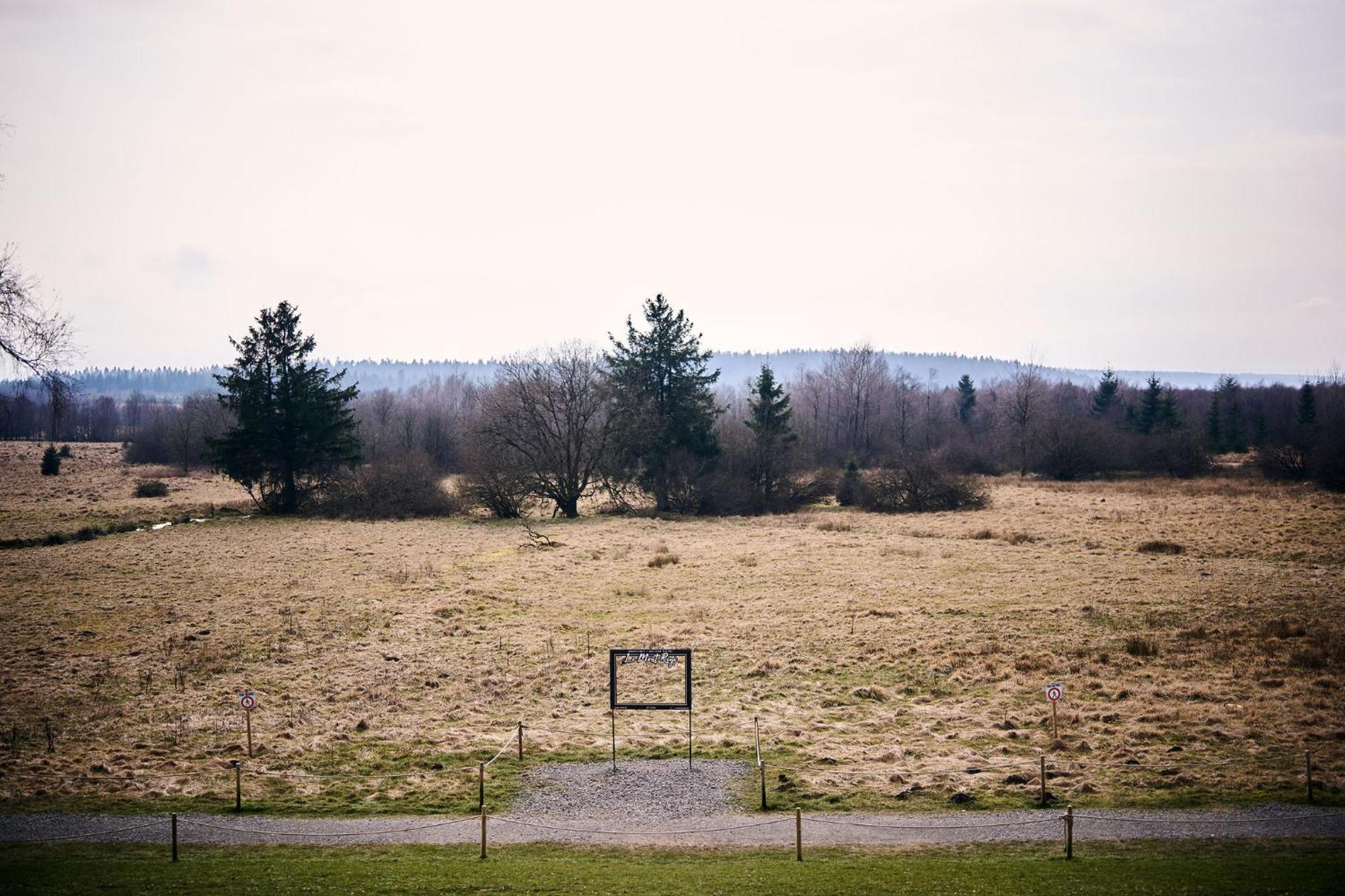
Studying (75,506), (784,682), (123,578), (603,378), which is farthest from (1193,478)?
(75,506)

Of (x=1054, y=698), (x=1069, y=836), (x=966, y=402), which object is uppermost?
(x=966, y=402)

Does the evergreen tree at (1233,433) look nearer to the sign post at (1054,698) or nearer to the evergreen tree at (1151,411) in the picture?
the evergreen tree at (1151,411)

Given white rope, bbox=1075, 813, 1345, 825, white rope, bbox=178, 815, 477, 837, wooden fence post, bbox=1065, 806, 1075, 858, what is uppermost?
wooden fence post, bbox=1065, 806, 1075, 858

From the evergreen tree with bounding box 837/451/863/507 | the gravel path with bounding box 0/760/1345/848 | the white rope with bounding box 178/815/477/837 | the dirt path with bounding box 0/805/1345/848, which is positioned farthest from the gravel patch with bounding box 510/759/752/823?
the evergreen tree with bounding box 837/451/863/507

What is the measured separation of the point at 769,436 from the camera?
63.6m

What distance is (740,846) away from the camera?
1296 centimetres

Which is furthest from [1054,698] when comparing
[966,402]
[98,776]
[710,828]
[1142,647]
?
[966,402]

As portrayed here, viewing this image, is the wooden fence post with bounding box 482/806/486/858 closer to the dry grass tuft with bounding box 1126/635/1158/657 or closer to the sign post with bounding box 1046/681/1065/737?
the sign post with bounding box 1046/681/1065/737

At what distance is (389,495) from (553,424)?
41.4ft

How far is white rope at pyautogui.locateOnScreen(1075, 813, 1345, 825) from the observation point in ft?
42.8

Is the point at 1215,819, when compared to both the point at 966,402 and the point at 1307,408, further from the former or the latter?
the point at 966,402

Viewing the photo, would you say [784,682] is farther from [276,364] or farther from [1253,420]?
[1253,420]

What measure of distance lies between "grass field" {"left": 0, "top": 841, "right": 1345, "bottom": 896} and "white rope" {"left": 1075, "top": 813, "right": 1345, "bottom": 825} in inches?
33.7

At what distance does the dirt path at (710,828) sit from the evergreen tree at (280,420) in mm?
47803
